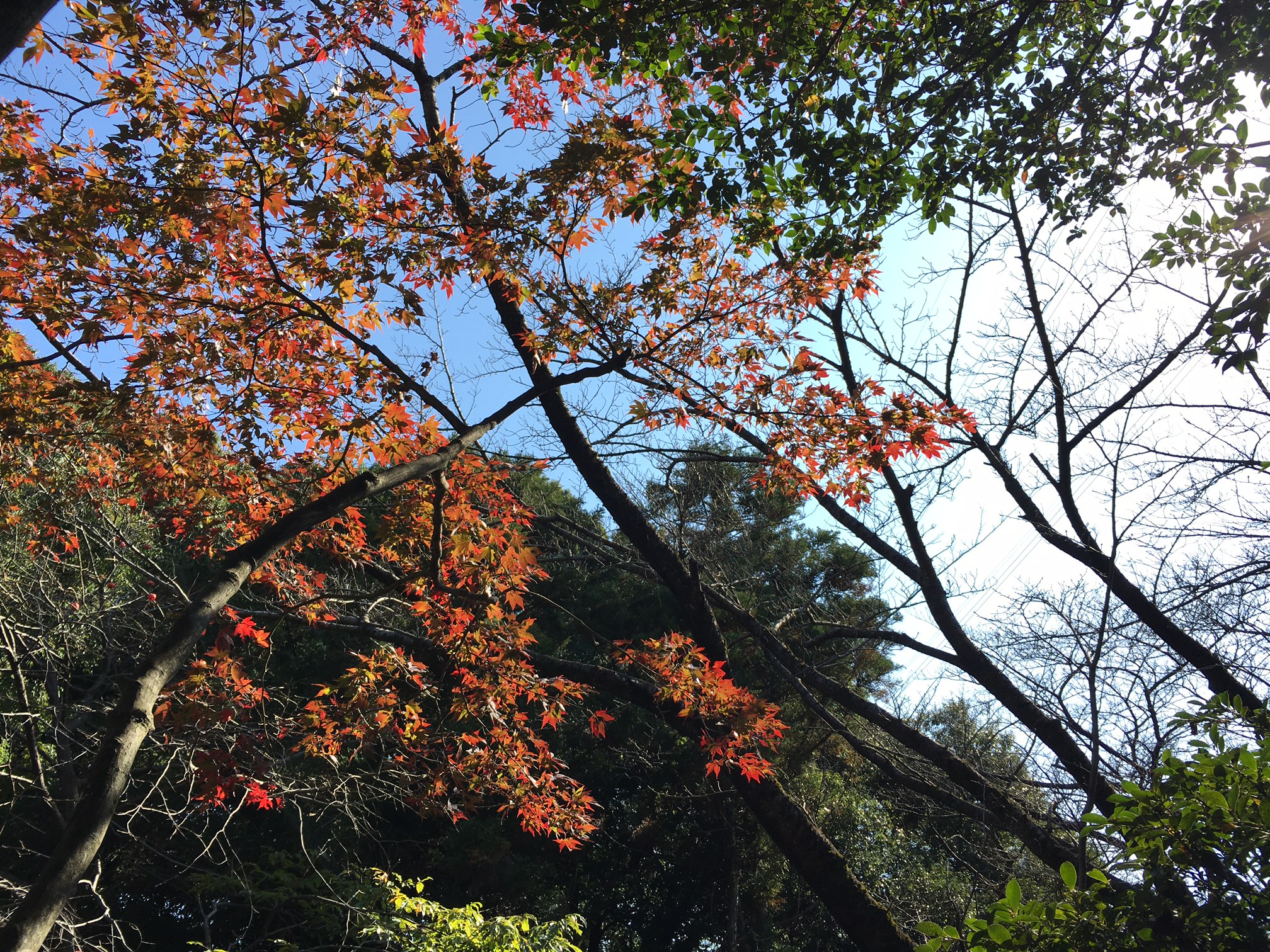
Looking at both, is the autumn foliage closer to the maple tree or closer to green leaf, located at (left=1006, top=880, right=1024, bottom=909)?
the maple tree

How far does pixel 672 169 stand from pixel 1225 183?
2488 millimetres

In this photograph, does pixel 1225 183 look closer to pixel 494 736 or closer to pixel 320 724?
pixel 494 736

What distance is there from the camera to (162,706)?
3.69 metres

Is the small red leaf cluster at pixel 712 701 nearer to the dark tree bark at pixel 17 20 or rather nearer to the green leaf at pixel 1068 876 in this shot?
the green leaf at pixel 1068 876

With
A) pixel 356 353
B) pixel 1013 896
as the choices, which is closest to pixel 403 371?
pixel 356 353

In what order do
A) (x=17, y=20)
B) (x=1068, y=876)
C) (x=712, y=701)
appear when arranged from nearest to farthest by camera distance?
(x=17, y=20) < (x=1068, y=876) < (x=712, y=701)

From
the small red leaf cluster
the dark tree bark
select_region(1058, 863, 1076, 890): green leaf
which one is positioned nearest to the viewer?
the dark tree bark

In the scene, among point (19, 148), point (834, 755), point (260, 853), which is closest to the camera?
point (19, 148)

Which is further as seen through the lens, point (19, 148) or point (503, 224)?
point (503, 224)

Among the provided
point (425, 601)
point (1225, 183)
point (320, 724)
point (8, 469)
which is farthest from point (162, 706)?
point (1225, 183)

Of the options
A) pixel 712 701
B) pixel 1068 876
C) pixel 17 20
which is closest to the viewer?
pixel 17 20

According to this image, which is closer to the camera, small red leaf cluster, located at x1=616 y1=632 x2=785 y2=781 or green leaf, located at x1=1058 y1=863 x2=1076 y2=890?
green leaf, located at x1=1058 y1=863 x2=1076 y2=890

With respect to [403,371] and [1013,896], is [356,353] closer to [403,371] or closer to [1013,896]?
[403,371]

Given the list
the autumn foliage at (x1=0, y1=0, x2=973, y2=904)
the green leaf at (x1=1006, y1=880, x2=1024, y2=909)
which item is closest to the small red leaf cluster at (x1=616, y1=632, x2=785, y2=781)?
the autumn foliage at (x1=0, y1=0, x2=973, y2=904)
